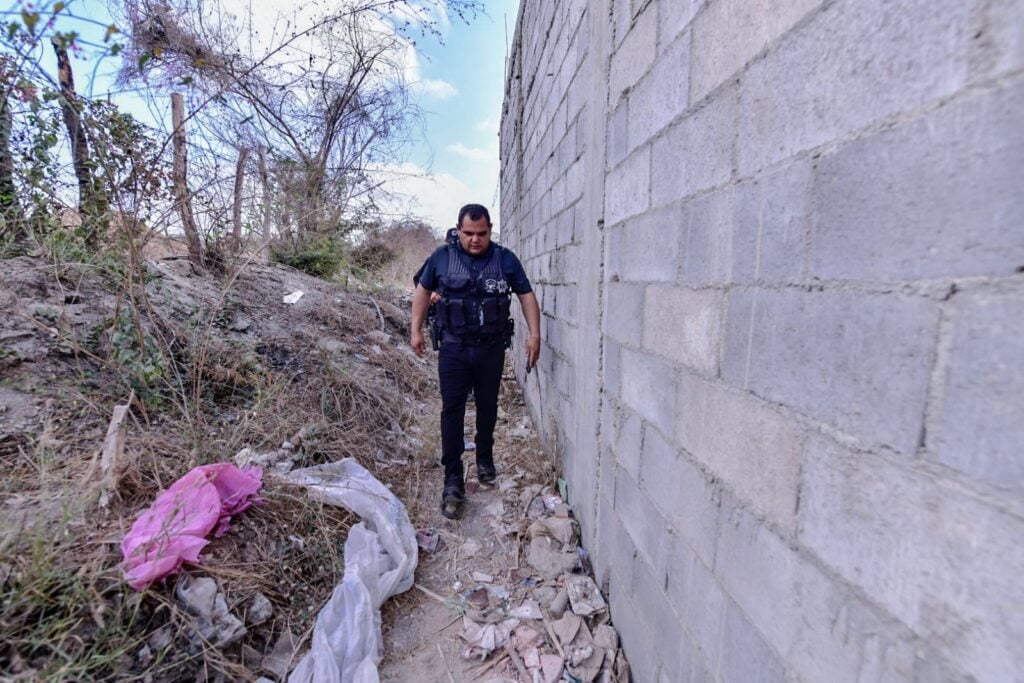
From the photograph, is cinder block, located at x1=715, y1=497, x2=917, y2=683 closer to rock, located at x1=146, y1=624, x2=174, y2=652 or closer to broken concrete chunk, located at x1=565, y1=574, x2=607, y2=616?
broken concrete chunk, located at x1=565, y1=574, x2=607, y2=616

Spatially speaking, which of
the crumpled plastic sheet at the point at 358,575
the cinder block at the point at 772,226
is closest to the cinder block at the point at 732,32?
the cinder block at the point at 772,226

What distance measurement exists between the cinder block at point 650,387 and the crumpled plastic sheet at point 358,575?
1349 millimetres

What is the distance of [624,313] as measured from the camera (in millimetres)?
1767

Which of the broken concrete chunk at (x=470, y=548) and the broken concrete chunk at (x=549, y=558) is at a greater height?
the broken concrete chunk at (x=549, y=558)

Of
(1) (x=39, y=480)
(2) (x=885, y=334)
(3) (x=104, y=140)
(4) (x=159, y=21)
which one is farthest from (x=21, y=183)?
(2) (x=885, y=334)

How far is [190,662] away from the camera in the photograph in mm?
1573

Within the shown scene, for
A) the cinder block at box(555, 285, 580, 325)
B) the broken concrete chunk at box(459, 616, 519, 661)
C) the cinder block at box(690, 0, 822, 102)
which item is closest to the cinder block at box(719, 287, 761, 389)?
the cinder block at box(690, 0, 822, 102)

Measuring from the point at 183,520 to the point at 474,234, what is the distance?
6.39ft

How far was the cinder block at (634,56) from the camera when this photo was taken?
56.9 inches

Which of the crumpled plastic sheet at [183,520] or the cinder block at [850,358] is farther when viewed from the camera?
the crumpled plastic sheet at [183,520]

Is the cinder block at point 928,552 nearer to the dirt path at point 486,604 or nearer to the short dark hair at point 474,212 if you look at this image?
the dirt path at point 486,604

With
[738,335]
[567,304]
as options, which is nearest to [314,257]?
[567,304]

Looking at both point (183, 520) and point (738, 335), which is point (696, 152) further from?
point (183, 520)

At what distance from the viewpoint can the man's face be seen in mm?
Answer: 2758
